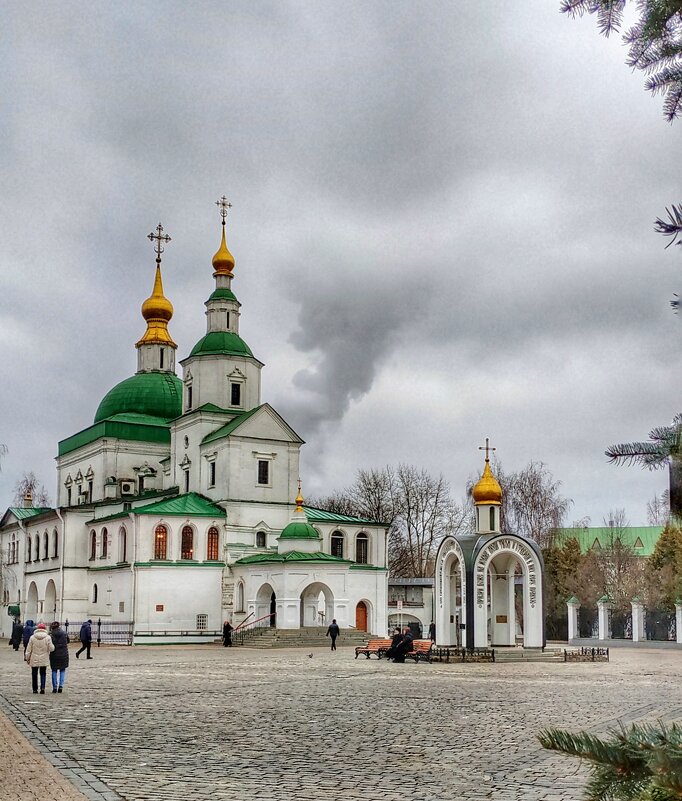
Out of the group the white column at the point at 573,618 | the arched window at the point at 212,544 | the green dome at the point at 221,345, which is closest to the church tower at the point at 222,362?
the green dome at the point at 221,345

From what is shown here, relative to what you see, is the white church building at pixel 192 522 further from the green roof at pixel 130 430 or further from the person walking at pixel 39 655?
the person walking at pixel 39 655

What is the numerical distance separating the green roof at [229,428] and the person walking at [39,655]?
Answer: 111 ft

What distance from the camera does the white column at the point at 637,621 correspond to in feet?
154

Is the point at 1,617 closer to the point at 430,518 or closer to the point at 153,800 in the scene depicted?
the point at 430,518

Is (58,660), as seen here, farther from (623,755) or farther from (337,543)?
(337,543)

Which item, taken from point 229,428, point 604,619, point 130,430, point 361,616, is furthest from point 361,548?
point 130,430

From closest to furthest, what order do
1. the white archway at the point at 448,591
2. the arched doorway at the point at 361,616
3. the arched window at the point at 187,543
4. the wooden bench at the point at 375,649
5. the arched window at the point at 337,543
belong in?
1. the wooden bench at the point at 375,649
2. the white archway at the point at 448,591
3. the arched doorway at the point at 361,616
4. the arched window at the point at 187,543
5. the arched window at the point at 337,543

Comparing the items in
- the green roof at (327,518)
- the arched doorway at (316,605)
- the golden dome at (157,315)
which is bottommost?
the arched doorway at (316,605)

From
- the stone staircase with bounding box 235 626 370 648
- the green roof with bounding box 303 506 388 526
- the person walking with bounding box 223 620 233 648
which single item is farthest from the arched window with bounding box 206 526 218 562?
the person walking with bounding box 223 620 233 648

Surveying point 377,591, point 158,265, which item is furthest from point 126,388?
point 377,591

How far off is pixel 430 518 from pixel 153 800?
213 feet

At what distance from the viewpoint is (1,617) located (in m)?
64.7

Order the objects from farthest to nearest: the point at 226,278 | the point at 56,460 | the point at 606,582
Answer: the point at 56,460 → the point at 606,582 → the point at 226,278

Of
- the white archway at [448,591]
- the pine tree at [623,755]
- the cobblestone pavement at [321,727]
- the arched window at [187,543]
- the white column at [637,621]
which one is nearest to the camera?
the pine tree at [623,755]
